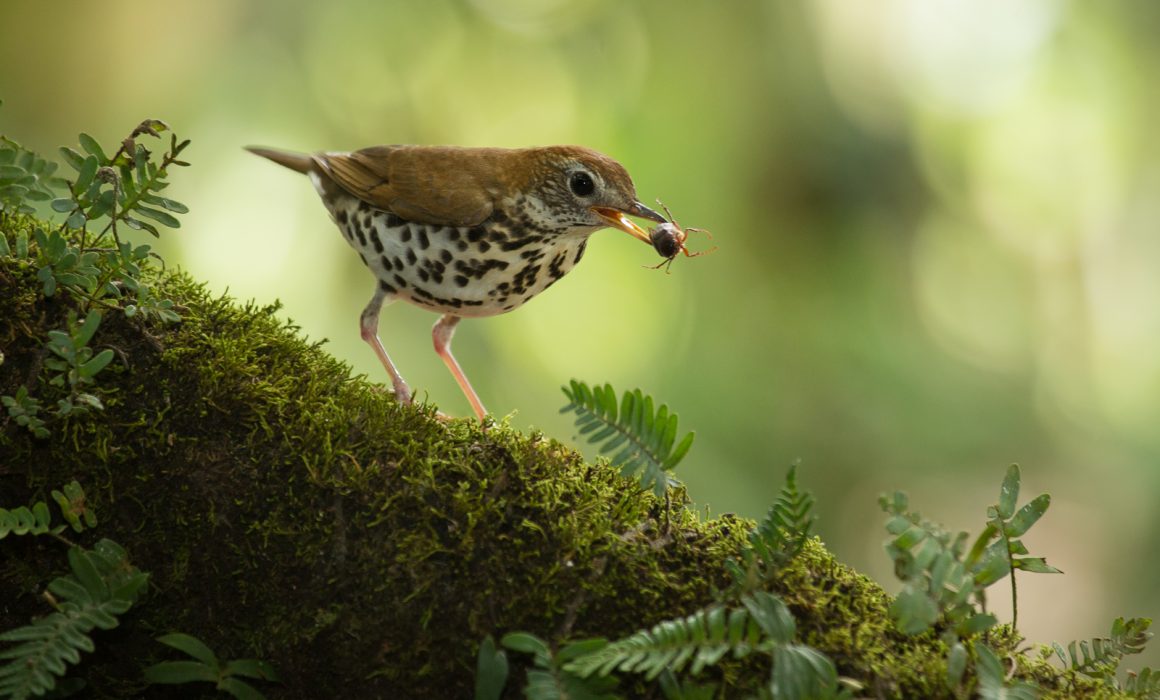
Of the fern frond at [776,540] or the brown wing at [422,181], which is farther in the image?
the brown wing at [422,181]

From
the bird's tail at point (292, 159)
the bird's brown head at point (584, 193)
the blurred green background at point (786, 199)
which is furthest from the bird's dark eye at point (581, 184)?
the blurred green background at point (786, 199)

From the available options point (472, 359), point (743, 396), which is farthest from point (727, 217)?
point (472, 359)

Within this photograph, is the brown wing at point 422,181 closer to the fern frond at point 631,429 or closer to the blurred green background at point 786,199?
the fern frond at point 631,429

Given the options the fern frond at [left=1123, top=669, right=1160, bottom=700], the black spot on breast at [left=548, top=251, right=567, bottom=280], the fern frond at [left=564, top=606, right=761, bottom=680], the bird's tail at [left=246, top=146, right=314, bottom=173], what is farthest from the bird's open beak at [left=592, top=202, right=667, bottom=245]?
the fern frond at [left=1123, top=669, right=1160, bottom=700]

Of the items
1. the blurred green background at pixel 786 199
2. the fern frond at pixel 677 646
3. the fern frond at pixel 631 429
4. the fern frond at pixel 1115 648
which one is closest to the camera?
the fern frond at pixel 677 646

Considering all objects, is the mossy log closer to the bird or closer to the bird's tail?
the bird

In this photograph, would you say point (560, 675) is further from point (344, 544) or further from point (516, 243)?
point (516, 243)

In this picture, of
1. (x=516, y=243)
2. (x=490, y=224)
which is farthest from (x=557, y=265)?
(x=490, y=224)
